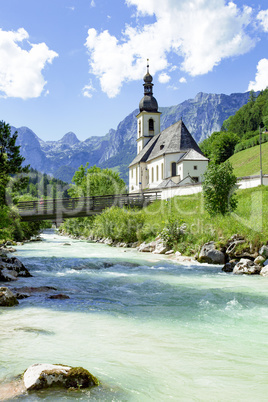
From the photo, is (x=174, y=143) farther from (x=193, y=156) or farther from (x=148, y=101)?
(x=148, y=101)

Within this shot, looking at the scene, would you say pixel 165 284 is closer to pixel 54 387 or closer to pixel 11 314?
pixel 11 314

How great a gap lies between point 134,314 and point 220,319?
1.99 metres

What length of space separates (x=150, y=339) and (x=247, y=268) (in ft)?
31.0

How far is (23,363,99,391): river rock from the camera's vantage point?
453cm

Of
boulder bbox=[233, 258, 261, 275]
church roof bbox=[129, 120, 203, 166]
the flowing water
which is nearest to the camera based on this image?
the flowing water

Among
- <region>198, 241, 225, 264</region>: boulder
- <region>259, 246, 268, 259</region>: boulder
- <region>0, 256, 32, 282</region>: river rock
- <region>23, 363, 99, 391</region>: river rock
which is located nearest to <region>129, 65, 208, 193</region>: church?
<region>198, 241, 225, 264</region>: boulder

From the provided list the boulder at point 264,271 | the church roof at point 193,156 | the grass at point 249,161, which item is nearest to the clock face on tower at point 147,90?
the grass at point 249,161

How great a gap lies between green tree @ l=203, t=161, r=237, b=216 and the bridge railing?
512 inches

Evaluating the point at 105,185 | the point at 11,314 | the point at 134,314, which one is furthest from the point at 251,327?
the point at 105,185

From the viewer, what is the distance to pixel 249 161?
68.2 meters

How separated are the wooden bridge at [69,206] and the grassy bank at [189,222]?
4.51ft

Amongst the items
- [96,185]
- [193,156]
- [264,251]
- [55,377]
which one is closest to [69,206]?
[264,251]

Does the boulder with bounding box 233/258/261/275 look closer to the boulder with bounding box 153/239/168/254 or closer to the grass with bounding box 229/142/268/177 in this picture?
the boulder with bounding box 153/239/168/254

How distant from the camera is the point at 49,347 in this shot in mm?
6188
